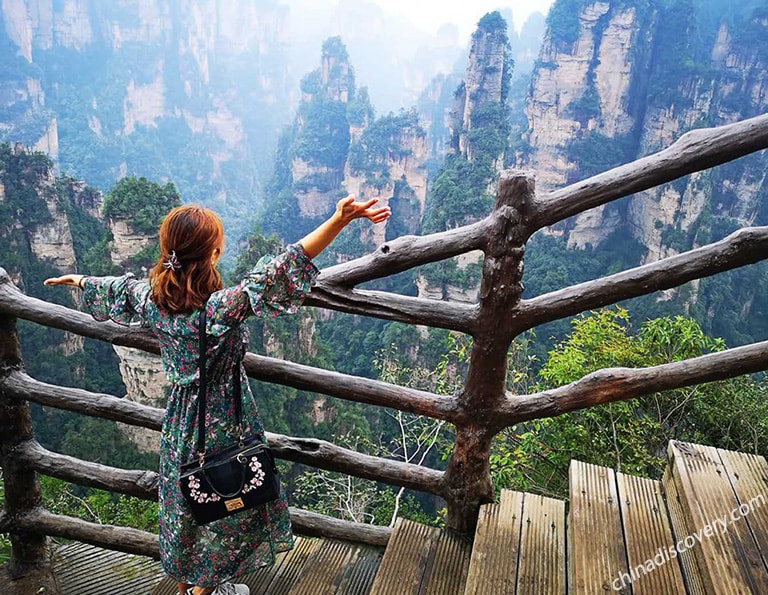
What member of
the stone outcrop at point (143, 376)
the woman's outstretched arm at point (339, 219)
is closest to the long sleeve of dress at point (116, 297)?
the woman's outstretched arm at point (339, 219)

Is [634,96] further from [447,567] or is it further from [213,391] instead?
[213,391]

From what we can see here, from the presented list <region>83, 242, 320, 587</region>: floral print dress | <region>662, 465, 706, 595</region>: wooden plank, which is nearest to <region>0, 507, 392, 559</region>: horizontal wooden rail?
<region>83, 242, 320, 587</region>: floral print dress

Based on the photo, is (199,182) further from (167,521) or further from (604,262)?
(167,521)

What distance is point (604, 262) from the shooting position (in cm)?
3006

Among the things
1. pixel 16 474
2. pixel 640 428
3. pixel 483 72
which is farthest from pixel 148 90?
pixel 16 474

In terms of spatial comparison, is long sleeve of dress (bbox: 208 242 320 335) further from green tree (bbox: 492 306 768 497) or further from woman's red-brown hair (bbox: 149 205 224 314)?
green tree (bbox: 492 306 768 497)

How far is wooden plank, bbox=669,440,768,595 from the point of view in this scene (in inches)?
48.1

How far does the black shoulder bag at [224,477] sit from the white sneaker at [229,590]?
0.36 metres

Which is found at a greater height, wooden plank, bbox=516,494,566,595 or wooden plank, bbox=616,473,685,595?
wooden plank, bbox=616,473,685,595

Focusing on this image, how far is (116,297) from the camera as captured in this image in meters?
1.50

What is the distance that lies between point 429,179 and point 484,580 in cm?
4839

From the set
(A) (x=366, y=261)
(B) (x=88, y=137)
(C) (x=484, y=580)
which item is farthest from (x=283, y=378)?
(B) (x=88, y=137)

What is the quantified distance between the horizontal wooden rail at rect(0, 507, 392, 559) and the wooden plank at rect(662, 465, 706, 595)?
860 mm

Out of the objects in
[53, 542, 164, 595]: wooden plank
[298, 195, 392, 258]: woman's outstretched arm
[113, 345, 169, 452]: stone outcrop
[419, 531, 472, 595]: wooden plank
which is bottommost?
[113, 345, 169, 452]: stone outcrop
